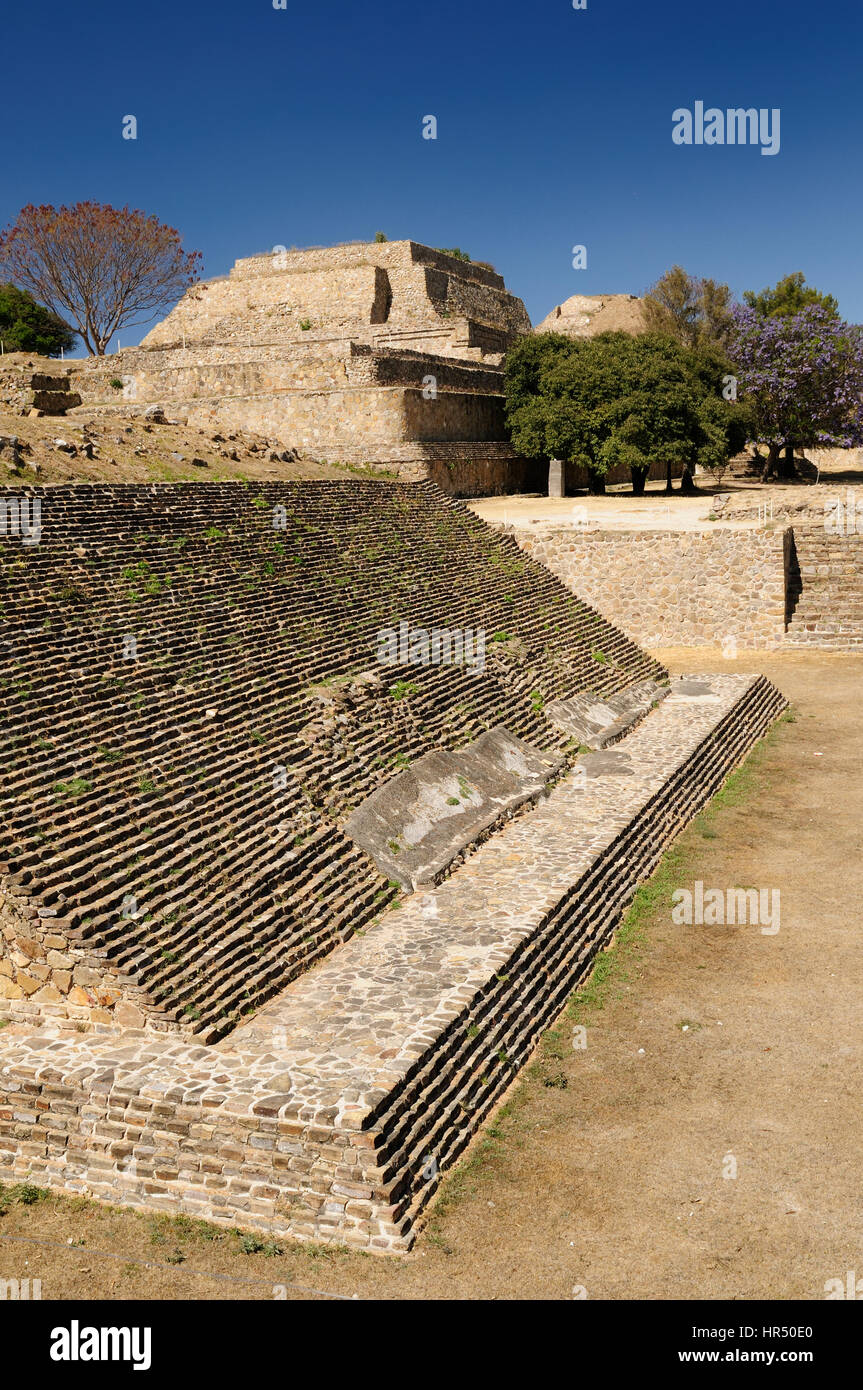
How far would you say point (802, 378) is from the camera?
32344 mm

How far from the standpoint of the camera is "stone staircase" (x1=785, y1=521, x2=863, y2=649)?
66.9 ft

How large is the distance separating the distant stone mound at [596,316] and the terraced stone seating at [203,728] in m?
32.9

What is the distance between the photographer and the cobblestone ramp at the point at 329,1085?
18.6 ft

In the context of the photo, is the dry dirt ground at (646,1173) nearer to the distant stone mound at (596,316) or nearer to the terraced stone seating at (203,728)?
the terraced stone seating at (203,728)

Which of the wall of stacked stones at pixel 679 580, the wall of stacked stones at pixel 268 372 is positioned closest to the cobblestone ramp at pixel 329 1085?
the wall of stacked stones at pixel 679 580

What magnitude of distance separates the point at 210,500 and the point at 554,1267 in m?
9.30

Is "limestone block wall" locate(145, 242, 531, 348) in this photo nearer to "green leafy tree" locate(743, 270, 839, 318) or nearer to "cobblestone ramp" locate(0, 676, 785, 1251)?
"green leafy tree" locate(743, 270, 839, 318)

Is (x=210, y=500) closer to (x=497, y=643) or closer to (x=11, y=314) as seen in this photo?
(x=497, y=643)

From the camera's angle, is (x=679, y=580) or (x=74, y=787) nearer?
(x=74, y=787)

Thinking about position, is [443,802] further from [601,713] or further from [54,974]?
[601,713]

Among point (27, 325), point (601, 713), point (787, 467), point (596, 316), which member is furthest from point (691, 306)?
point (601, 713)

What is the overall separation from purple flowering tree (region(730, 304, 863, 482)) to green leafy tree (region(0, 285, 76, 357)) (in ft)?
73.2

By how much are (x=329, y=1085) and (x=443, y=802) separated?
14.6 feet
